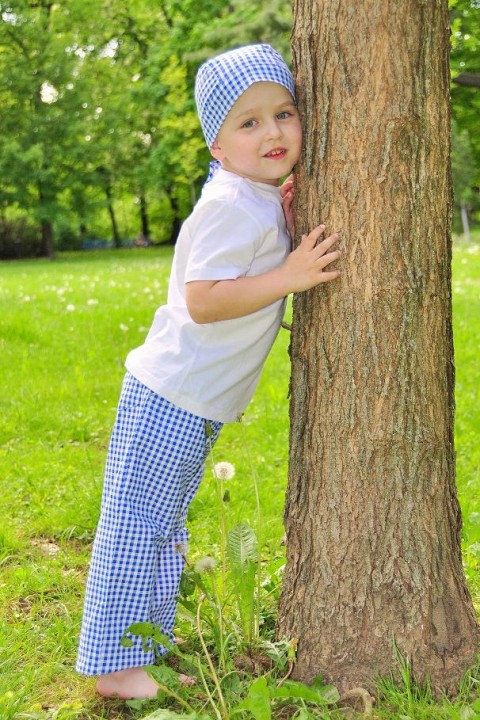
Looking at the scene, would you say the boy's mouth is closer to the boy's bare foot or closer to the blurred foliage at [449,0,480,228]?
the boy's bare foot

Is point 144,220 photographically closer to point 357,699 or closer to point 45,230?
point 45,230

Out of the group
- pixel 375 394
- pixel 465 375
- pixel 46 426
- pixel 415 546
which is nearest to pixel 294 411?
pixel 375 394

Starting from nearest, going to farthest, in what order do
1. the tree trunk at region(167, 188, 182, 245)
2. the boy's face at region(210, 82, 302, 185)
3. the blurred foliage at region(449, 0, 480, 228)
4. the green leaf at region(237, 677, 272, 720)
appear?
the green leaf at region(237, 677, 272, 720)
the boy's face at region(210, 82, 302, 185)
the blurred foliage at region(449, 0, 480, 228)
the tree trunk at region(167, 188, 182, 245)

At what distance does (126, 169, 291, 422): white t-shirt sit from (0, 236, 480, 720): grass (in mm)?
224

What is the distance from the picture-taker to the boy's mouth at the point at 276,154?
2309 millimetres

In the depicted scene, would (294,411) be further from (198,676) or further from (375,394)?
(198,676)

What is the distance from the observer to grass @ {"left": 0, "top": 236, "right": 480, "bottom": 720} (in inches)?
102

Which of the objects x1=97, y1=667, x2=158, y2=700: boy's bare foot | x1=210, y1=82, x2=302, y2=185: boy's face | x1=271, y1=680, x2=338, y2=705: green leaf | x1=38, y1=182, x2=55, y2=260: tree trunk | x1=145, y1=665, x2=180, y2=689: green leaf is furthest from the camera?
x1=38, y1=182, x2=55, y2=260: tree trunk

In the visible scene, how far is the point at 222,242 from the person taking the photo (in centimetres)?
222

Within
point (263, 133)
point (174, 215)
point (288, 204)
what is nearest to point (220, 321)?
point (288, 204)

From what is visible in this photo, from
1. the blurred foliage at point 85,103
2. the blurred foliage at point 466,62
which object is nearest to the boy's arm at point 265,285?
the blurred foliage at point 466,62

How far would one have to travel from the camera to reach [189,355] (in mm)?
2414

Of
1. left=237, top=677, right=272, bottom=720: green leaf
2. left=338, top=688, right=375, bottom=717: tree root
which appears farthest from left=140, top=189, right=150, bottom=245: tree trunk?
left=237, top=677, right=272, bottom=720: green leaf

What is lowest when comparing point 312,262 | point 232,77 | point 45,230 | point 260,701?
point 45,230
